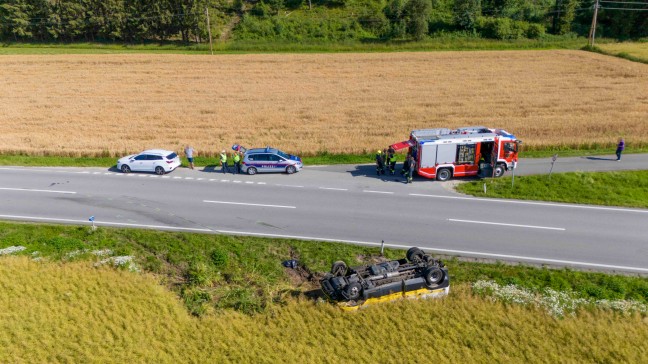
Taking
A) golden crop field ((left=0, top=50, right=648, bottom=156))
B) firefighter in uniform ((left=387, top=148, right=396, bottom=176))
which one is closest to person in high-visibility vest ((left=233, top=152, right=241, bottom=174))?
golden crop field ((left=0, top=50, right=648, bottom=156))

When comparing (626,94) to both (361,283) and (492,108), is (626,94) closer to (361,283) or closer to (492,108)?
(492,108)

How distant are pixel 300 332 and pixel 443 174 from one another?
1359cm

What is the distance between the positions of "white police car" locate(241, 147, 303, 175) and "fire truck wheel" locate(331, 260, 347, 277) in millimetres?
10526

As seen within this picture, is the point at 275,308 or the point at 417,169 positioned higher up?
the point at 417,169

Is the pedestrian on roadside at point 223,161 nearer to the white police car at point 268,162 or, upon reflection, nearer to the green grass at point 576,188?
the white police car at point 268,162

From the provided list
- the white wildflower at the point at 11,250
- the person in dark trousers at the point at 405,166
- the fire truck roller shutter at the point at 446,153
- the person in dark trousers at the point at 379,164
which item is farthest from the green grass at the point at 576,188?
the white wildflower at the point at 11,250

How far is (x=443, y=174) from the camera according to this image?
80.9ft

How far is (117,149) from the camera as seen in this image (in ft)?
98.0

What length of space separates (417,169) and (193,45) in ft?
174

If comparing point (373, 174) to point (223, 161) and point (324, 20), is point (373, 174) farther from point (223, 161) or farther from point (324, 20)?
point (324, 20)

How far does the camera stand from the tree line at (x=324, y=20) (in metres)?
65.5

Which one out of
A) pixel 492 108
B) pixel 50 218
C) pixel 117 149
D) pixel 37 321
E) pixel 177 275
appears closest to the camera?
pixel 37 321

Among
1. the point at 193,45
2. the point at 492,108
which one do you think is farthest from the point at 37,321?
the point at 193,45

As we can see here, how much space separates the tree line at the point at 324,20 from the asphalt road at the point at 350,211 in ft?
146
